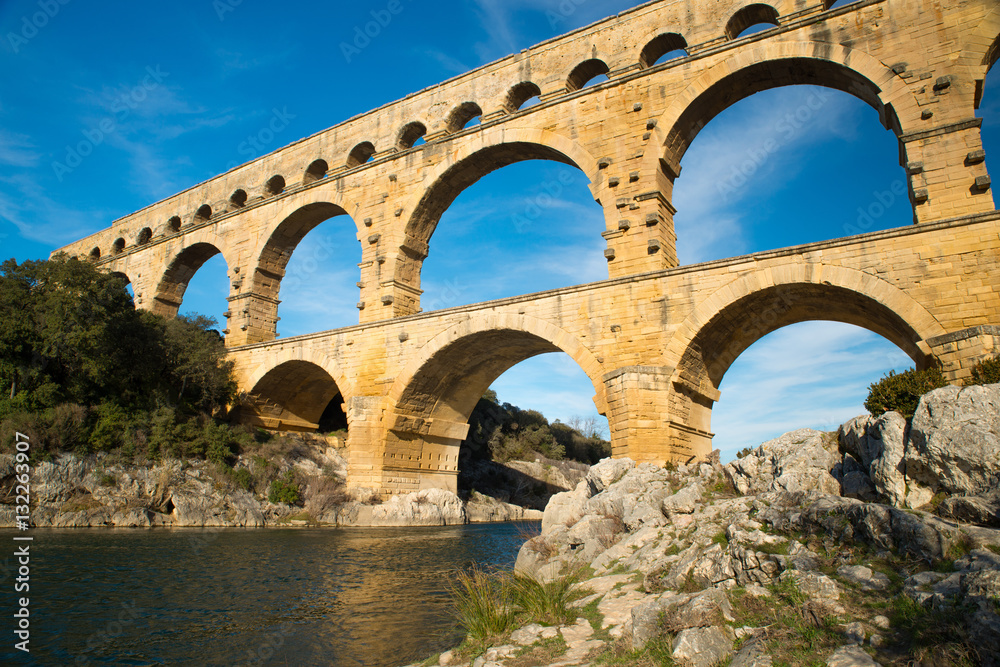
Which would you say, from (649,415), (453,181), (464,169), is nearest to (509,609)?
(649,415)

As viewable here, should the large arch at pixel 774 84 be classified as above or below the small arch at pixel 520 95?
below

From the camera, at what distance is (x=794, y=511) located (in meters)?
4.98

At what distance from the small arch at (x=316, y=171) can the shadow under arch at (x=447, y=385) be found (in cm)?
881

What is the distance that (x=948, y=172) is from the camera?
33.9 ft

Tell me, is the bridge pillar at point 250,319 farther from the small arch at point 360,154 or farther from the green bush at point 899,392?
the green bush at point 899,392

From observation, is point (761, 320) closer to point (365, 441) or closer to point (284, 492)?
point (365, 441)

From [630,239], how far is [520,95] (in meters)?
6.02

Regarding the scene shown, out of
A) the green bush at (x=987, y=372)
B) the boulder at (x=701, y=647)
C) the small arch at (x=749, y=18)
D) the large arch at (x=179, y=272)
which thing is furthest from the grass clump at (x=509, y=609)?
the large arch at (x=179, y=272)

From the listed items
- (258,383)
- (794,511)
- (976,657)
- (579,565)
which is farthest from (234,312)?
(976,657)

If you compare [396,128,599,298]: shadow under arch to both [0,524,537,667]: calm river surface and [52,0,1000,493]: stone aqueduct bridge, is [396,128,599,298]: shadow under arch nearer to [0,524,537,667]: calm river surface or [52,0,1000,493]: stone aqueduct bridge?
[52,0,1000,493]: stone aqueduct bridge

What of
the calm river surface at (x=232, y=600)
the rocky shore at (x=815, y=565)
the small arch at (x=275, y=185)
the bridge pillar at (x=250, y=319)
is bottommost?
the calm river surface at (x=232, y=600)

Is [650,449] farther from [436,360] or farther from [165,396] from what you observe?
[165,396]

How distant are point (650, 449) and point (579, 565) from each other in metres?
5.03

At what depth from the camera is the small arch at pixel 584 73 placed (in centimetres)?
1518
